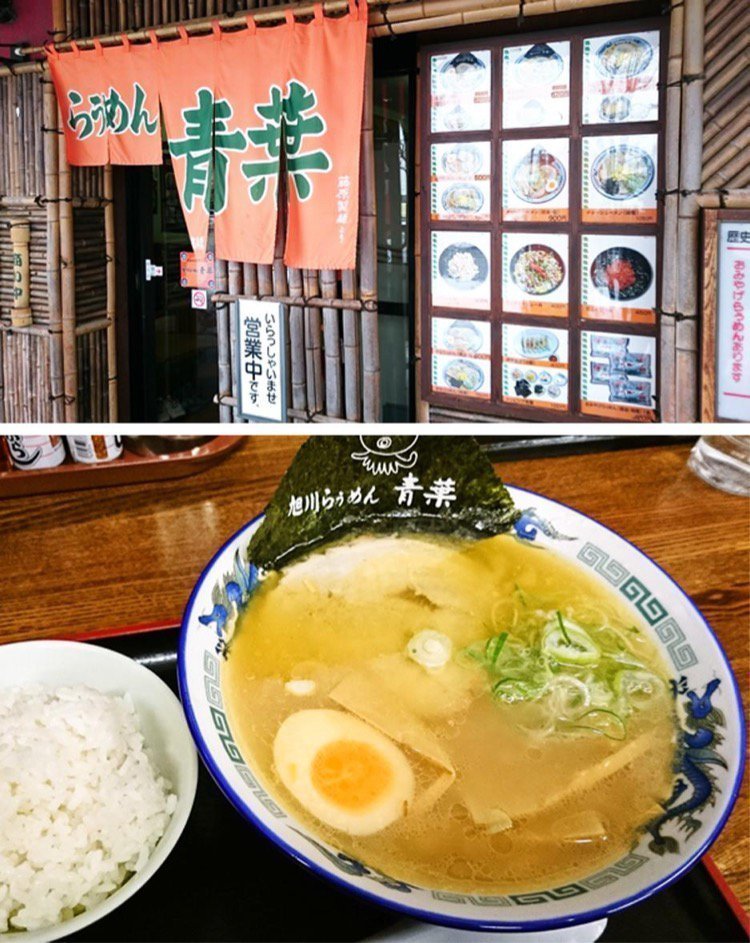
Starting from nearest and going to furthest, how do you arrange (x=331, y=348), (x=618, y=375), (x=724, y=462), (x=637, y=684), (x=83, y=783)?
(x=83, y=783) < (x=637, y=684) < (x=724, y=462) < (x=618, y=375) < (x=331, y=348)

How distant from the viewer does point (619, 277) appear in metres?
1.26

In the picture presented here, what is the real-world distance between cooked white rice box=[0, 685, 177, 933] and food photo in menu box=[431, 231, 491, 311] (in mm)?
886

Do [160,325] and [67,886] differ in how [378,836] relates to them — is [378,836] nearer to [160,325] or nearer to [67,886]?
[67,886]

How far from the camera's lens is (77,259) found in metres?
1.44

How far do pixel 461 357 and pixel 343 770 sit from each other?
85cm

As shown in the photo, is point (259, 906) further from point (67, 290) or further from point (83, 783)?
point (67, 290)

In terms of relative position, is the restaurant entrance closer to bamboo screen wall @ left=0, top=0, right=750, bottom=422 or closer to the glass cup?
bamboo screen wall @ left=0, top=0, right=750, bottom=422

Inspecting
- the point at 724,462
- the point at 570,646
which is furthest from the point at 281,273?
the point at 570,646

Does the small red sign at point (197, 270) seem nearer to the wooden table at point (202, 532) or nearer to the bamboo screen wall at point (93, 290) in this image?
the bamboo screen wall at point (93, 290)

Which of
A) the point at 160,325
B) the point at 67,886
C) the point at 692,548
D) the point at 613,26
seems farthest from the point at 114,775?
the point at 613,26

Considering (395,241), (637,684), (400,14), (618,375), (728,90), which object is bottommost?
(637,684)

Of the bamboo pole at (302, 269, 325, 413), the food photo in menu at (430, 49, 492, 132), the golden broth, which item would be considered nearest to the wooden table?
the golden broth

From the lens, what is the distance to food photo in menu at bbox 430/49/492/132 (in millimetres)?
1260

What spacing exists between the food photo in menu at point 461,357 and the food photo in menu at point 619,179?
244mm
